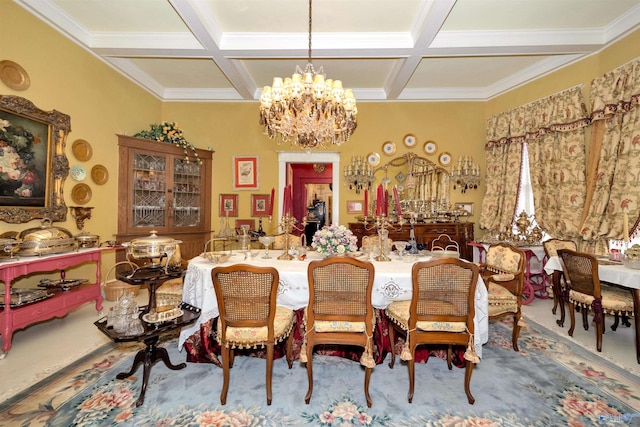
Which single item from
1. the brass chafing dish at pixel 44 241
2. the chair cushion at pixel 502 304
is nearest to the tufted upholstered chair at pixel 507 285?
the chair cushion at pixel 502 304

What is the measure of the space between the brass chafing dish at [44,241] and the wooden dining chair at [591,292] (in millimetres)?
6019

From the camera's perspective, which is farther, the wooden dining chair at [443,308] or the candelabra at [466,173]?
the candelabra at [466,173]

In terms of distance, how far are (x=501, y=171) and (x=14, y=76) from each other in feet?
25.1

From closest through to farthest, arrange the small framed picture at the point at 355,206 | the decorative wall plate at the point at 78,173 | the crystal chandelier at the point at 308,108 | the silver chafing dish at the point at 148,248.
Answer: the silver chafing dish at the point at 148,248
the crystal chandelier at the point at 308,108
the decorative wall plate at the point at 78,173
the small framed picture at the point at 355,206

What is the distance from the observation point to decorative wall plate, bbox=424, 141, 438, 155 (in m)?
5.71

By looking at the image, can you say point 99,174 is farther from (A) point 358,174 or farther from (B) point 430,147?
(B) point 430,147

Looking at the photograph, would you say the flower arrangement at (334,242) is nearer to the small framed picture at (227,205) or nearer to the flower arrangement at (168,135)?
the small framed picture at (227,205)

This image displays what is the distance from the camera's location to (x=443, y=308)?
213 cm

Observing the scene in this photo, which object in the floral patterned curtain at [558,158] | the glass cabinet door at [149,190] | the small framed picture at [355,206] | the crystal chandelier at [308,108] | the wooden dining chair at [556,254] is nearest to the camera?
the crystal chandelier at [308,108]

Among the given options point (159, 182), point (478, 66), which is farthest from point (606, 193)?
point (159, 182)

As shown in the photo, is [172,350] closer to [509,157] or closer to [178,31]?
[178,31]

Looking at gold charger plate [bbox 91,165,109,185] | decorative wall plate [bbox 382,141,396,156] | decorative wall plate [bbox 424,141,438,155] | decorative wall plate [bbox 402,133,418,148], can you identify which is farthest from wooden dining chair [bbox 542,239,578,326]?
gold charger plate [bbox 91,165,109,185]

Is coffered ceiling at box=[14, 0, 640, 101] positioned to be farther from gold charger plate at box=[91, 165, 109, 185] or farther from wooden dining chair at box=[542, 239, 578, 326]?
wooden dining chair at box=[542, 239, 578, 326]

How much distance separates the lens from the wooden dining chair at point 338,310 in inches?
81.0
